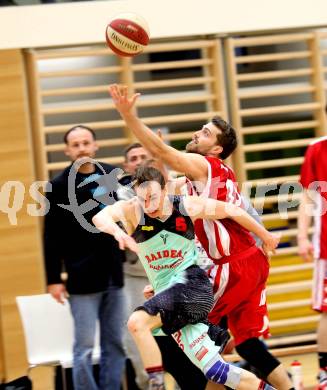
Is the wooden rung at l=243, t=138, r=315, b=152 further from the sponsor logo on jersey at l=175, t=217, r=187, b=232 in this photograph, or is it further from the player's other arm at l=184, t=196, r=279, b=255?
the sponsor logo on jersey at l=175, t=217, r=187, b=232

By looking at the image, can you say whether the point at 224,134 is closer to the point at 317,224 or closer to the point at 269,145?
the point at 317,224

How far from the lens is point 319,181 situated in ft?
19.6

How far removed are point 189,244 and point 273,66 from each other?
5.01m

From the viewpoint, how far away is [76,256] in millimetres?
6301

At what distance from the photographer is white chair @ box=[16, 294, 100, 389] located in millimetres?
6512

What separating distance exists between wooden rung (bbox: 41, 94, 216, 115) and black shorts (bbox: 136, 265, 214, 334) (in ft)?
11.1

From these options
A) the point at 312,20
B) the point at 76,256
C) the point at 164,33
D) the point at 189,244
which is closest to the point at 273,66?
the point at 312,20

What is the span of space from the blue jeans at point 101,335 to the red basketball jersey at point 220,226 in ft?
3.25

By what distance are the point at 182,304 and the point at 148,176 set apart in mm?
759

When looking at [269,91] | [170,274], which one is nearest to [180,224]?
[170,274]

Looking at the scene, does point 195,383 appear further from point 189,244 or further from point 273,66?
point 273,66

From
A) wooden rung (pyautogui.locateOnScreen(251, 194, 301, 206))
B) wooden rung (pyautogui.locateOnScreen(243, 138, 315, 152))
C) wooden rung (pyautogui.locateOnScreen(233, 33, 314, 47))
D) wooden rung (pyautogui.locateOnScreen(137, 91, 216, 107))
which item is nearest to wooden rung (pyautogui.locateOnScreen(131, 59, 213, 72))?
wooden rung (pyautogui.locateOnScreen(137, 91, 216, 107))

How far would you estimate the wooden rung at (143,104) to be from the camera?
8.21m

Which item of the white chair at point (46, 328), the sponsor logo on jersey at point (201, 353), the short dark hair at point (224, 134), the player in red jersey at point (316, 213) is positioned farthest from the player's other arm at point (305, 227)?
the white chair at point (46, 328)
